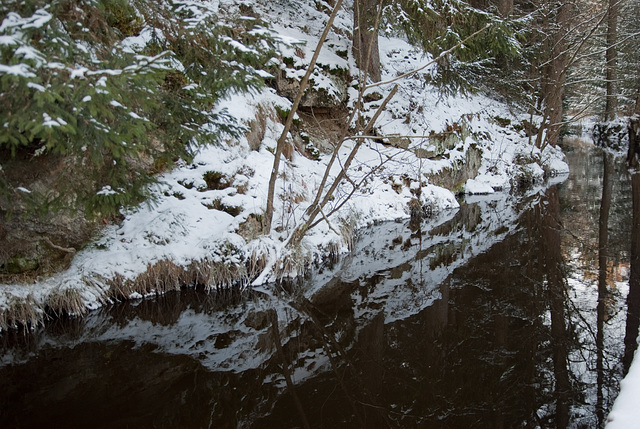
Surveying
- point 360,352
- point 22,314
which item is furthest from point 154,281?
point 360,352

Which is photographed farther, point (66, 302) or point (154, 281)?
point (154, 281)

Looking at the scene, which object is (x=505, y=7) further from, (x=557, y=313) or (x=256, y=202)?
(x=557, y=313)

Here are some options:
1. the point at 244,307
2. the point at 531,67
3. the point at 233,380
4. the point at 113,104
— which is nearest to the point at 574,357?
the point at 233,380

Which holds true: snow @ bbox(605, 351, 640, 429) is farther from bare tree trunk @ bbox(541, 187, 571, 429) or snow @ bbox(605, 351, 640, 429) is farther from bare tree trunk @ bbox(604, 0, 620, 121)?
bare tree trunk @ bbox(604, 0, 620, 121)

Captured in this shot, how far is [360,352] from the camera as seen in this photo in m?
4.50

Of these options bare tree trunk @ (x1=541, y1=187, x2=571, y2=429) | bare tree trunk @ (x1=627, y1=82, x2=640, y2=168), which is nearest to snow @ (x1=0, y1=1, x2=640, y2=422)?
bare tree trunk @ (x1=541, y1=187, x2=571, y2=429)

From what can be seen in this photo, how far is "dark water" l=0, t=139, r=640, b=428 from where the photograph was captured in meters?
3.51

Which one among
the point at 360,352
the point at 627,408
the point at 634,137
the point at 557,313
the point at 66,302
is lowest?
the point at 360,352

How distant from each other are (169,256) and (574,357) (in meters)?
5.23

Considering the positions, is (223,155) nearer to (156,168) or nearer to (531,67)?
(156,168)

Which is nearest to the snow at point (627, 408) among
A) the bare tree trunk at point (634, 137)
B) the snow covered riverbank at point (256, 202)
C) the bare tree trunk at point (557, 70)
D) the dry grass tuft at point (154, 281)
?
the snow covered riverbank at point (256, 202)

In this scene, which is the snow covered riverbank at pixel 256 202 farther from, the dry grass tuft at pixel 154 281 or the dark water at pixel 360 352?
the dark water at pixel 360 352

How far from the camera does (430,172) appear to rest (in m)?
12.2

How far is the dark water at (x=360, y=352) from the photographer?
3506 millimetres
